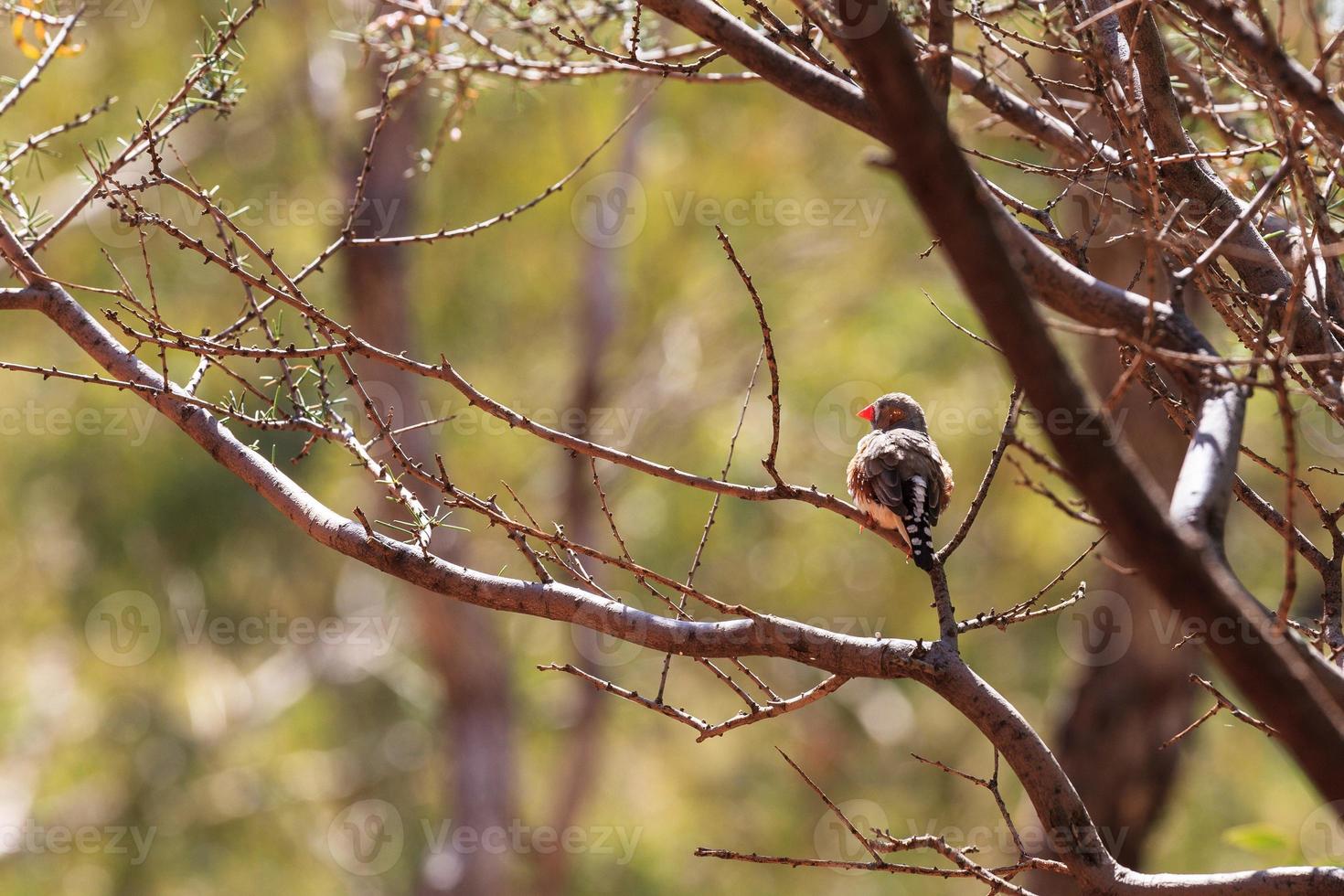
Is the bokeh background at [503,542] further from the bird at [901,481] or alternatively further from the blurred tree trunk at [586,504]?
the bird at [901,481]

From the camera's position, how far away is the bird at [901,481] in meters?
3.85

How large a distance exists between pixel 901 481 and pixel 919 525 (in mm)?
438

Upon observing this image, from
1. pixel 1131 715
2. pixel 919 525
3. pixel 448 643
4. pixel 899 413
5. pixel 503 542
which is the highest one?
pixel 503 542

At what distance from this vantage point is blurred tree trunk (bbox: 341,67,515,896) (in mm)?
9156

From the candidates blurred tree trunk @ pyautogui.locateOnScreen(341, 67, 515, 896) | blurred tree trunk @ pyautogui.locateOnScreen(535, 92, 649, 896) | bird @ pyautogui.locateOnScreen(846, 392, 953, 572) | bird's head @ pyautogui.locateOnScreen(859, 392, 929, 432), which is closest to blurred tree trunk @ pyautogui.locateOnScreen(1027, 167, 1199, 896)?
bird's head @ pyautogui.locateOnScreen(859, 392, 929, 432)

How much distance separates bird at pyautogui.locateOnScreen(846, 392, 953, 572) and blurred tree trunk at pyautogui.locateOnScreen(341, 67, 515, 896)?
16.1ft

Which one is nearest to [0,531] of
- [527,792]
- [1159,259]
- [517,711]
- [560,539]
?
[517,711]

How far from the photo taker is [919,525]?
367 cm

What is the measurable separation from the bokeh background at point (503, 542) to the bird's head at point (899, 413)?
161 inches

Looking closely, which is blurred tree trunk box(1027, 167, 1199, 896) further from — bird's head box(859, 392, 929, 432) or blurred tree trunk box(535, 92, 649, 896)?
blurred tree trunk box(535, 92, 649, 896)

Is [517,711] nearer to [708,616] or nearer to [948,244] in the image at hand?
[708,616]

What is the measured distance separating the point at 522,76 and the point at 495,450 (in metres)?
7.77

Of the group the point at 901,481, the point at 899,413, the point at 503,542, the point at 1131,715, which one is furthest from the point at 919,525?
the point at 503,542

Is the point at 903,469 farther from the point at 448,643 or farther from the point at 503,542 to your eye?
the point at 503,542
